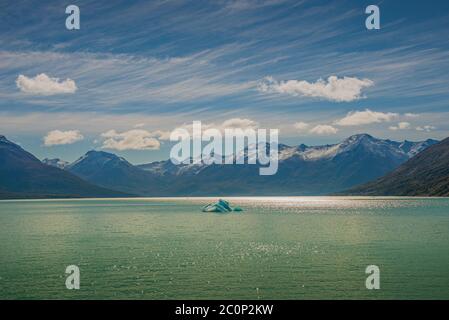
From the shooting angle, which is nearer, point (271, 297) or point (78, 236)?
point (271, 297)

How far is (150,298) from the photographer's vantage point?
157 ft

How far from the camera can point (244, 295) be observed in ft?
160

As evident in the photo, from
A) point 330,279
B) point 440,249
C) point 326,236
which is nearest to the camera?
point 330,279

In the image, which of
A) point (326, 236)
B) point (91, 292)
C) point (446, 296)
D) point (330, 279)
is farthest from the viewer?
point (326, 236)

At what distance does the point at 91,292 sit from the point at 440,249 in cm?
5935

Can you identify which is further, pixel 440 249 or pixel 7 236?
pixel 7 236

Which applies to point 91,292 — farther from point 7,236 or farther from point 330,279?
point 7,236
